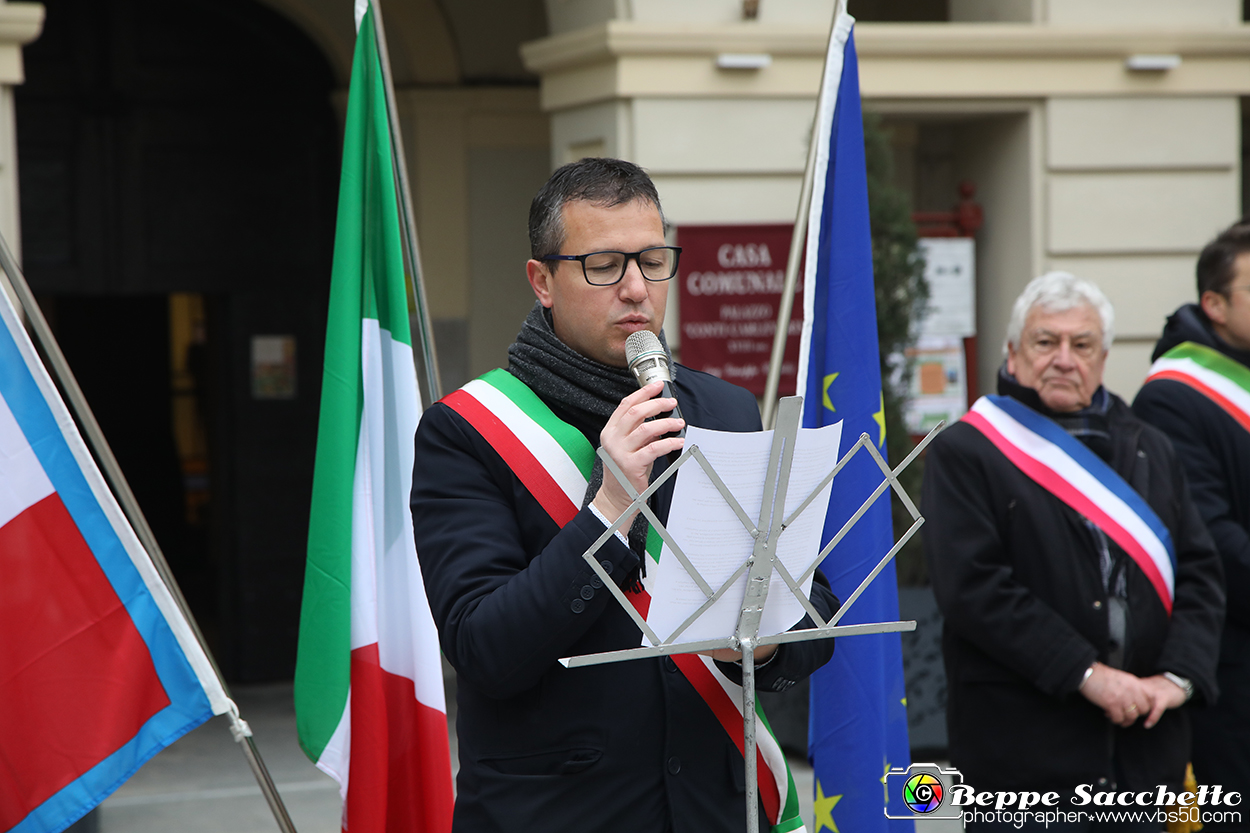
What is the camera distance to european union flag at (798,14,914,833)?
3236mm

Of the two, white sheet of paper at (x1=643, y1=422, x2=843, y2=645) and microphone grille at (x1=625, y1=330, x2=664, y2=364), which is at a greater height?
microphone grille at (x1=625, y1=330, x2=664, y2=364)

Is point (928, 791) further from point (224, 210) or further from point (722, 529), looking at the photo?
point (224, 210)

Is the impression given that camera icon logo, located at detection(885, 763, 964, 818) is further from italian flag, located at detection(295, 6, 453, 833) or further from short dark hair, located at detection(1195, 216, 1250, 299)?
short dark hair, located at detection(1195, 216, 1250, 299)

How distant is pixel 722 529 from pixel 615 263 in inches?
19.4

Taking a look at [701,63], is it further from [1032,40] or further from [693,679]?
[693,679]

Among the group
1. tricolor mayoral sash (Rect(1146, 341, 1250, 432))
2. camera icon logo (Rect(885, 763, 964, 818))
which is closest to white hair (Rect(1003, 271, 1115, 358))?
tricolor mayoral sash (Rect(1146, 341, 1250, 432))

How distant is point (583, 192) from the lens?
213cm

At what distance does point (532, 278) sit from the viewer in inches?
87.4

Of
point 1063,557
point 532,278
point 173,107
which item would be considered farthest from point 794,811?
point 173,107

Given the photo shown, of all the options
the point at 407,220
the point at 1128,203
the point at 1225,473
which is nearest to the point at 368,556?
the point at 407,220

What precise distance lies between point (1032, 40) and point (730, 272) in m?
1.82

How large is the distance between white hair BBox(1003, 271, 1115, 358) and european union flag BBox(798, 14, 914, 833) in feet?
1.38

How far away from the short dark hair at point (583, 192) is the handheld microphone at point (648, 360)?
174 mm

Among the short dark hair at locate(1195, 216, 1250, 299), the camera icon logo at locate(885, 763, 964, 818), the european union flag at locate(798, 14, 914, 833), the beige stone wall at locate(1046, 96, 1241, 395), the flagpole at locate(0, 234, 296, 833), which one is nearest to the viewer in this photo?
the flagpole at locate(0, 234, 296, 833)
